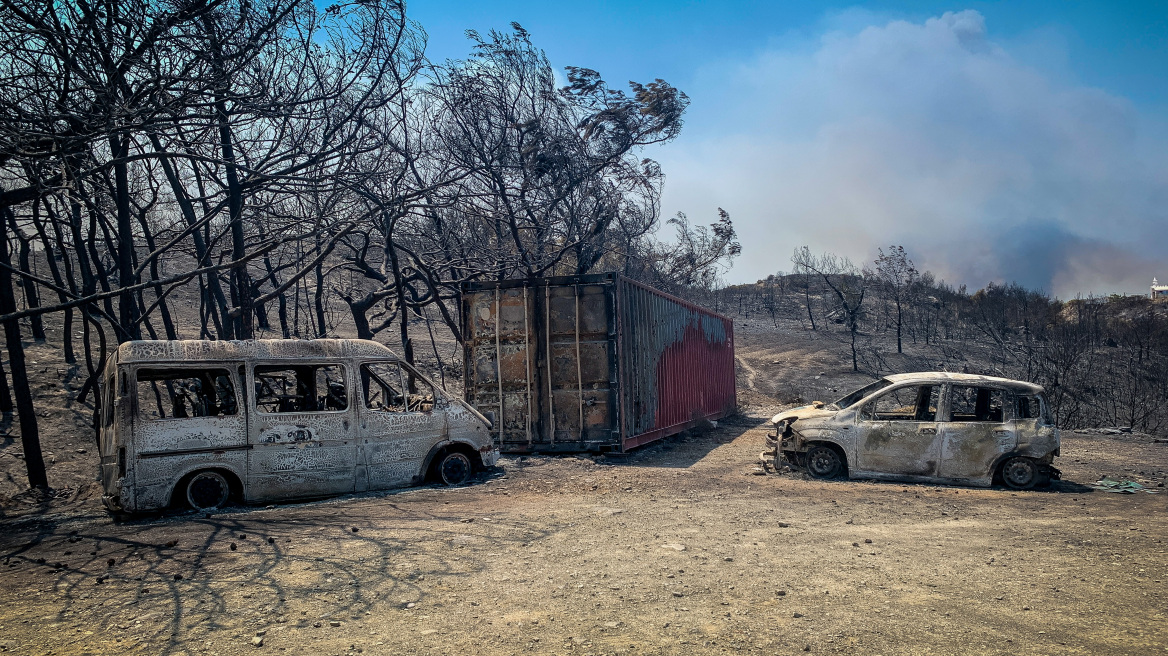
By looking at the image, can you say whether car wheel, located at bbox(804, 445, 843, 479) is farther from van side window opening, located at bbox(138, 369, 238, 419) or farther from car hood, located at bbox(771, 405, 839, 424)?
van side window opening, located at bbox(138, 369, 238, 419)

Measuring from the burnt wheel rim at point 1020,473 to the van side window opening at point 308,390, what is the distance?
26.9ft

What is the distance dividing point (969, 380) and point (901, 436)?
3.67 ft

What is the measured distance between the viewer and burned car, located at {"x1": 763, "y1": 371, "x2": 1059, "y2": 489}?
29.8 feet

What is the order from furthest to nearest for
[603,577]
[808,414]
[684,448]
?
[684,448] → [808,414] → [603,577]

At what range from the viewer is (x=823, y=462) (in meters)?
9.90

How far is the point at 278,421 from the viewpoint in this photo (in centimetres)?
819

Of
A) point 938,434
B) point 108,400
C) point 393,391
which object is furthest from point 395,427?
point 938,434

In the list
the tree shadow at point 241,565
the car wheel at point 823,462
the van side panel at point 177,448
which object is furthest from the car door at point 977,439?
the van side panel at point 177,448

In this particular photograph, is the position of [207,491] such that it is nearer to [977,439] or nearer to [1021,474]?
[977,439]

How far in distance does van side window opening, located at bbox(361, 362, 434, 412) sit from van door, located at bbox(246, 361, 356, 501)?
387 millimetres

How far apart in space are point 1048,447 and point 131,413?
10.4 meters

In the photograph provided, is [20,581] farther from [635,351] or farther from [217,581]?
[635,351]

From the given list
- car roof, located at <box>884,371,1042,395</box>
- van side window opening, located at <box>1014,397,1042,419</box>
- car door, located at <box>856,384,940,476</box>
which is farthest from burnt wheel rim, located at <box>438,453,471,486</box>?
van side window opening, located at <box>1014,397,1042,419</box>

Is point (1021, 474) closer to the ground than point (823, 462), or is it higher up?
closer to the ground
